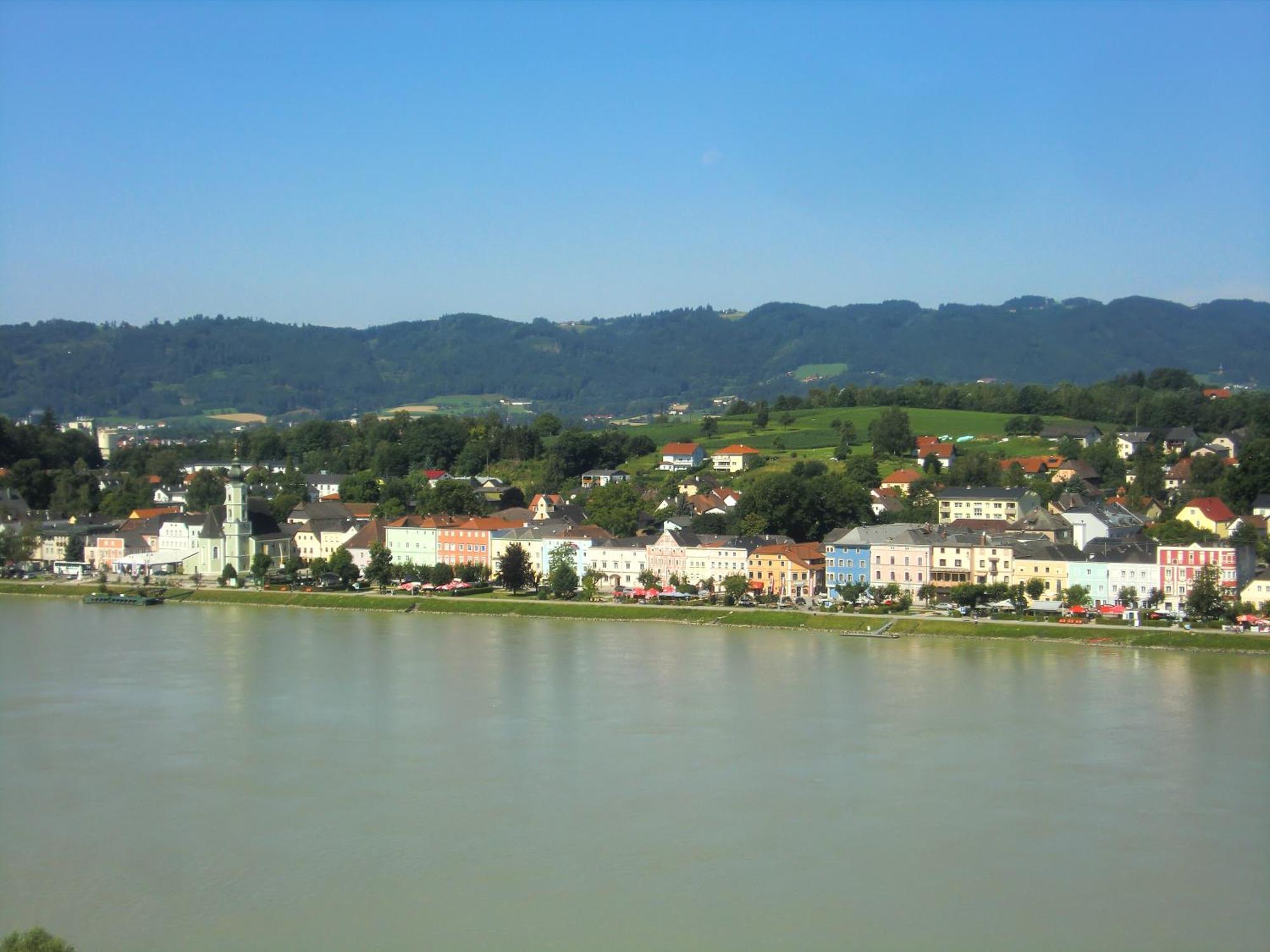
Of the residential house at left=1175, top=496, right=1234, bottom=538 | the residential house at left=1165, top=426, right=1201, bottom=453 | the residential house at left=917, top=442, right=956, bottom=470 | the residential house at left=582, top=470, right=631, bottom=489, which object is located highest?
the residential house at left=1165, top=426, right=1201, bottom=453

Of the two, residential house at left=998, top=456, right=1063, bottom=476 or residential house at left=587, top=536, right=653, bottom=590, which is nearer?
residential house at left=587, top=536, right=653, bottom=590

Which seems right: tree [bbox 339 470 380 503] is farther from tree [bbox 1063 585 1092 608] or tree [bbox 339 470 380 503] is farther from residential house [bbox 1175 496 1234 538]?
tree [bbox 1063 585 1092 608]

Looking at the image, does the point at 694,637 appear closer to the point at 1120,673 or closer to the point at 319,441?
the point at 1120,673

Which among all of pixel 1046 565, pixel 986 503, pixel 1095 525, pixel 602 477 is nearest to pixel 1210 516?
pixel 1095 525

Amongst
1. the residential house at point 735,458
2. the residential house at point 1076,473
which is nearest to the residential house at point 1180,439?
the residential house at point 1076,473

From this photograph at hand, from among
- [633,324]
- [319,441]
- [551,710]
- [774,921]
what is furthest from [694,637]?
[633,324]

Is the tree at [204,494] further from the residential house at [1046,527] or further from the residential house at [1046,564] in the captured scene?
the residential house at [1046,564]

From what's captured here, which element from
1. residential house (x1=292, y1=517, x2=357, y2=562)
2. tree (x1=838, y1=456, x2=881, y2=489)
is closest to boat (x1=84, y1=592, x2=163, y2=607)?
residential house (x1=292, y1=517, x2=357, y2=562)
